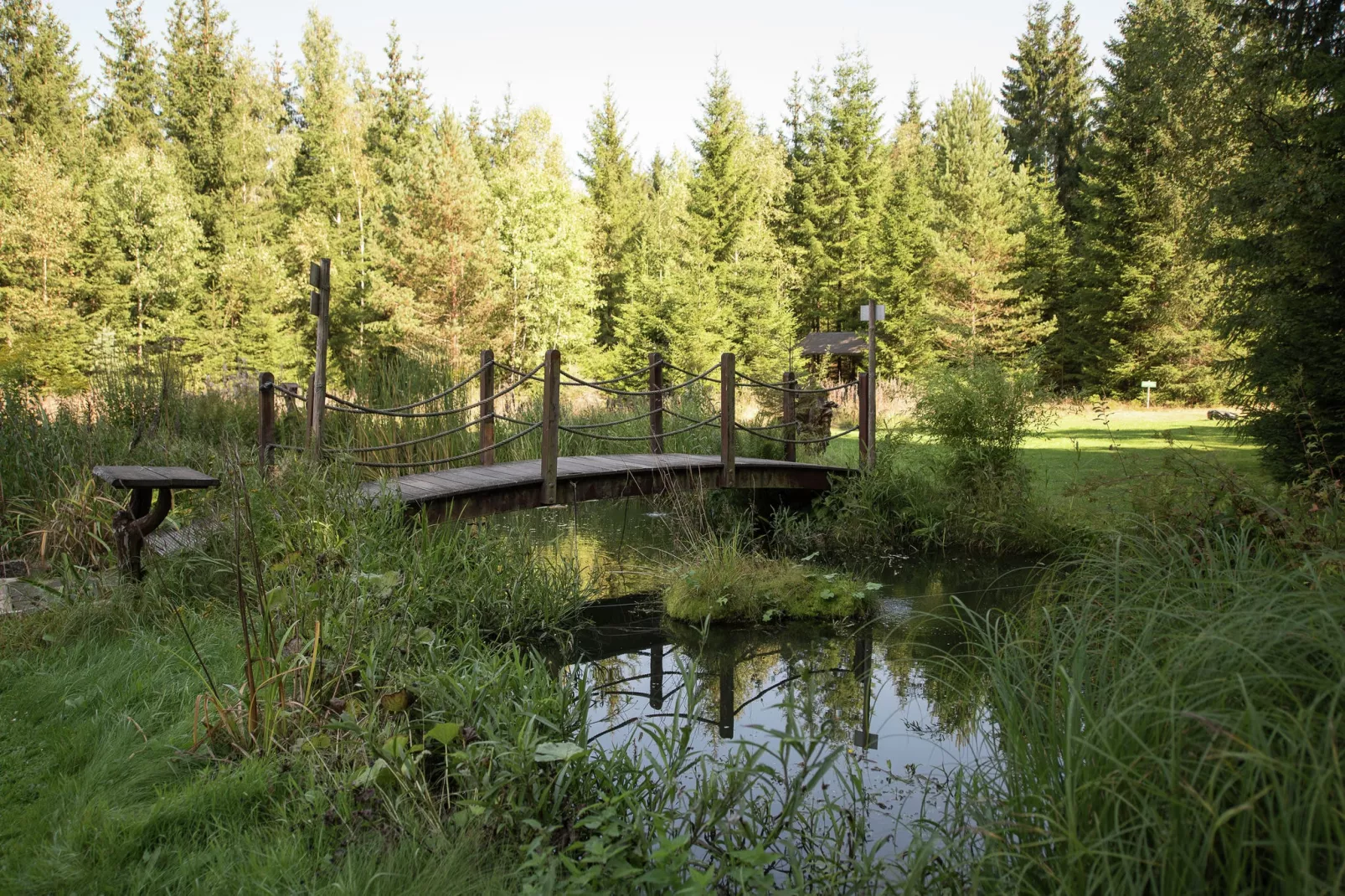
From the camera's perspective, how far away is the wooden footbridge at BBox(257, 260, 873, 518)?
20.5 feet

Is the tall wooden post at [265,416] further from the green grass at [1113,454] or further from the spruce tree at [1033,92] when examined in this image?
the spruce tree at [1033,92]

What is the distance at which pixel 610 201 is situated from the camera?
103 feet

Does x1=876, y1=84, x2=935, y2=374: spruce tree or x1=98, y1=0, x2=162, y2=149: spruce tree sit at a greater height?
x1=98, y1=0, x2=162, y2=149: spruce tree

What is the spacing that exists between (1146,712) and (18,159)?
25153 mm

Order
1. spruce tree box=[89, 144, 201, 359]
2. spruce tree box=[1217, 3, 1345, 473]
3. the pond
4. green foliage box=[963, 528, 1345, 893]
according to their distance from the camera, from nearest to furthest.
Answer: green foliage box=[963, 528, 1345, 893] → the pond → spruce tree box=[1217, 3, 1345, 473] → spruce tree box=[89, 144, 201, 359]

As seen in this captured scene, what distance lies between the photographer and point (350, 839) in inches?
101

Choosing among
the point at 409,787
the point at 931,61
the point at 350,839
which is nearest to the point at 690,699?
the point at 409,787

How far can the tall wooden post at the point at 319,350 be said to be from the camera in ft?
18.3

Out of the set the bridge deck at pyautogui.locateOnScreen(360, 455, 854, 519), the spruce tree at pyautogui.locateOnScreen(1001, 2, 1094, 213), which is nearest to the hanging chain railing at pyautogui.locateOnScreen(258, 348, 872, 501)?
the bridge deck at pyautogui.locateOnScreen(360, 455, 854, 519)

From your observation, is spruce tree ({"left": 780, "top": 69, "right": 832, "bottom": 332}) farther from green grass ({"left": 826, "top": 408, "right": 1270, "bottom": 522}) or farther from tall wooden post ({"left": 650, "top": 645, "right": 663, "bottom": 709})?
tall wooden post ({"left": 650, "top": 645, "right": 663, "bottom": 709})

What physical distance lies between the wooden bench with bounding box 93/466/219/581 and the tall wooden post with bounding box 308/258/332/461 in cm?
106

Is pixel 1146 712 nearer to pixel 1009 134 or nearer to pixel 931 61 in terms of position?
pixel 1009 134

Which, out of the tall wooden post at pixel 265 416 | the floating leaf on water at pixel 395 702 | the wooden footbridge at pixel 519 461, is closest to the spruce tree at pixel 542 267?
the wooden footbridge at pixel 519 461

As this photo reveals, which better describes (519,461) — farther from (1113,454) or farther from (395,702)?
(1113,454)
